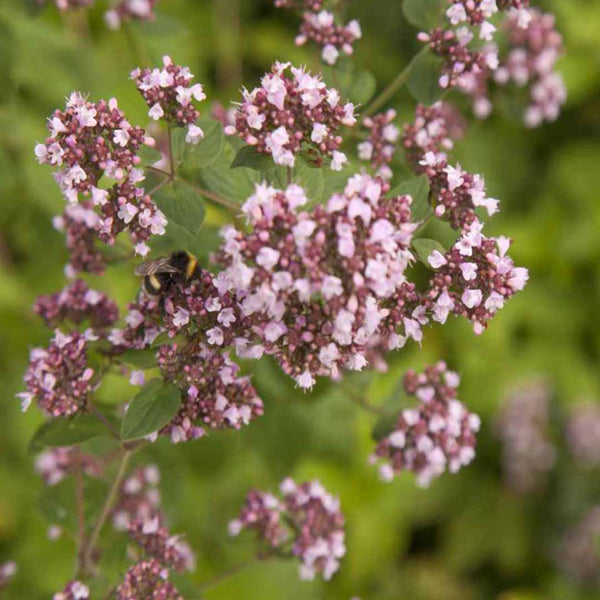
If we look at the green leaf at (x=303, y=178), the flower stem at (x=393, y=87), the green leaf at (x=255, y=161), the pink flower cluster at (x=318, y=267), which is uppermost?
the flower stem at (x=393, y=87)

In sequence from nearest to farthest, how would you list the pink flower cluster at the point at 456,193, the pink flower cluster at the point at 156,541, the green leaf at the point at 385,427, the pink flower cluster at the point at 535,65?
the pink flower cluster at the point at 456,193
the pink flower cluster at the point at 156,541
the green leaf at the point at 385,427
the pink flower cluster at the point at 535,65

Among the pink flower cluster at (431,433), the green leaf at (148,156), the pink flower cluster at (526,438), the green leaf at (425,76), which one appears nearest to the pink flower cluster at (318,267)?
the green leaf at (148,156)

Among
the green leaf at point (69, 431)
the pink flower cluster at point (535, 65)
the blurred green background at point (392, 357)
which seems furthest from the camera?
the blurred green background at point (392, 357)

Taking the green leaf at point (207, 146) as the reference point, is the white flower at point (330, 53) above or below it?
above

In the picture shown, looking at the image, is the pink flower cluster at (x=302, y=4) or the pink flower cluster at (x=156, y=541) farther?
the pink flower cluster at (x=302, y=4)

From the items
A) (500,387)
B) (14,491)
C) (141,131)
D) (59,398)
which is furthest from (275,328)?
(500,387)

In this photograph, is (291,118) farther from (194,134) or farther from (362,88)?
(362,88)

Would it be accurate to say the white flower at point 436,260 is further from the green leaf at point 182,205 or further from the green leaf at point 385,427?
the green leaf at point 385,427
